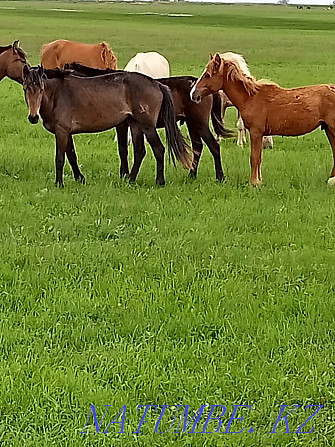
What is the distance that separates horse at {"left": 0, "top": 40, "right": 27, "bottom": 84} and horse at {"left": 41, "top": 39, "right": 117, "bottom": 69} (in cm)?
389

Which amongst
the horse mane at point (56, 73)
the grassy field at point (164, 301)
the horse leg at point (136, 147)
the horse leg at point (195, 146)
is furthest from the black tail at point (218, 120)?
the horse mane at point (56, 73)

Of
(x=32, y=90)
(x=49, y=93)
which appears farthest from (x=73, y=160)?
(x=32, y=90)

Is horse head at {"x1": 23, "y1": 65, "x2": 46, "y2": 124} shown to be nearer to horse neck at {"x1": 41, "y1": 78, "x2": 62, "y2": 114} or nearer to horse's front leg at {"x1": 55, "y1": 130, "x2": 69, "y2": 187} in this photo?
horse neck at {"x1": 41, "y1": 78, "x2": 62, "y2": 114}

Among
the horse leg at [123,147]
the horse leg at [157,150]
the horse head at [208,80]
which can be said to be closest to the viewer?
the horse head at [208,80]

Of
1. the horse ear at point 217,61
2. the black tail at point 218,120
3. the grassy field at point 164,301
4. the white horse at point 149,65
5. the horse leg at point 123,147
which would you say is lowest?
the grassy field at point 164,301

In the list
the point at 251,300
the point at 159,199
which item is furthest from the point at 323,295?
the point at 159,199

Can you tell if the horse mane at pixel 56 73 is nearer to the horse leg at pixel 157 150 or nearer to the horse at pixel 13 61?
the horse at pixel 13 61

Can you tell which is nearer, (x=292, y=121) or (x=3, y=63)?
(x=292, y=121)

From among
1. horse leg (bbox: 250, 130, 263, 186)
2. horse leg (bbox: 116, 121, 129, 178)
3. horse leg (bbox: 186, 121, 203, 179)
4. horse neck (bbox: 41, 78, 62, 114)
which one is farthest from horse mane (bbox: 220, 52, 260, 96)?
horse neck (bbox: 41, 78, 62, 114)

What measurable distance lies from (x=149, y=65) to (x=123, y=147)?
2359mm

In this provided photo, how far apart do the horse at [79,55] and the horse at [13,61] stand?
3894 millimetres

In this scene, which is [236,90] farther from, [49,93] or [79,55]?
[79,55]

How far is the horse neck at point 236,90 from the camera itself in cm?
838

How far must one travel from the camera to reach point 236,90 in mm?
8406
